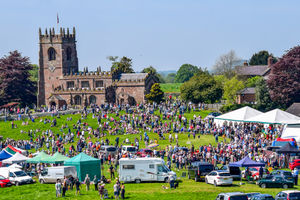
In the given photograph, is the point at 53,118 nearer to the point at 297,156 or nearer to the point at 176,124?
the point at 176,124

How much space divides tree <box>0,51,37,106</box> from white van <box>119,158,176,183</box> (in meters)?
58.6

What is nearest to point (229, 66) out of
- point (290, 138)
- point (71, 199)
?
point (290, 138)

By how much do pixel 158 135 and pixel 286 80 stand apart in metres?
28.3

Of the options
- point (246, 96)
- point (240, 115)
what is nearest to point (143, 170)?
point (240, 115)

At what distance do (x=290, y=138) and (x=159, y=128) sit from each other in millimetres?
18548

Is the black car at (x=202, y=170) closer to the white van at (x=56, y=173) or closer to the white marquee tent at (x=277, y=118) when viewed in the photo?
the white van at (x=56, y=173)

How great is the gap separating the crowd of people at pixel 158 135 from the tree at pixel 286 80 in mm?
12666

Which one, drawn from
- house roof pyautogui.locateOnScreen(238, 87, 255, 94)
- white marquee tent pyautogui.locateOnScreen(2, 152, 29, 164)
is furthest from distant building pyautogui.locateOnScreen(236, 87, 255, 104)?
white marquee tent pyautogui.locateOnScreen(2, 152, 29, 164)

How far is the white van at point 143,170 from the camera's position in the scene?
42750 millimetres

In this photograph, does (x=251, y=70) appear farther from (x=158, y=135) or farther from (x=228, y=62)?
(x=158, y=135)

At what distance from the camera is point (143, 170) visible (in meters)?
42.9

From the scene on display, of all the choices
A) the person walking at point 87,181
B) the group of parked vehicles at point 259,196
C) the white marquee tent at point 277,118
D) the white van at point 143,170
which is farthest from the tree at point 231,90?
the group of parked vehicles at point 259,196

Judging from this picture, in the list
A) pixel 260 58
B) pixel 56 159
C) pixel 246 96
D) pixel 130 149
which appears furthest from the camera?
pixel 260 58

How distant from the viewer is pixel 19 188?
1662 inches
